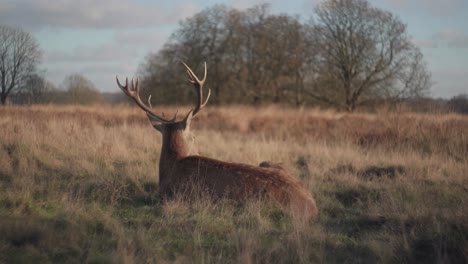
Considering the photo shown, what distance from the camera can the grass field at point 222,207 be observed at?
439cm

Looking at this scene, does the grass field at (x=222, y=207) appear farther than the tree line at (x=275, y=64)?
No

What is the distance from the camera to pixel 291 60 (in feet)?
94.0

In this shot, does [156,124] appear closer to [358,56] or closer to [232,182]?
[232,182]

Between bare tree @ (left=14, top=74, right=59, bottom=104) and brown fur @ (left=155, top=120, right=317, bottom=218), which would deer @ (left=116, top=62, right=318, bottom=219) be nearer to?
brown fur @ (left=155, top=120, right=317, bottom=218)

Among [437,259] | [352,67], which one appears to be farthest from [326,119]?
[437,259]

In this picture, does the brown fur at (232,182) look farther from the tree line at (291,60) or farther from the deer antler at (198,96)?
the tree line at (291,60)

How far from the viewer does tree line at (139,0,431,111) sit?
25953 mm

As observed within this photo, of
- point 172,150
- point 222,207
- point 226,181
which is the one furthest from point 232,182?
point 172,150

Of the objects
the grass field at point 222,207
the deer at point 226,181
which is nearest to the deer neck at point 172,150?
the deer at point 226,181

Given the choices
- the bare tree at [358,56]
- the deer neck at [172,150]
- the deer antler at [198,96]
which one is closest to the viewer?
the deer neck at [172,150]

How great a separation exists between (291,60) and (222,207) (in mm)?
23654

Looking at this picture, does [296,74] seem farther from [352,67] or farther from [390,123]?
[390,123]

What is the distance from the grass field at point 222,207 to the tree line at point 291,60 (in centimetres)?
1345

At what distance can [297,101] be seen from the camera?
2872 cm
